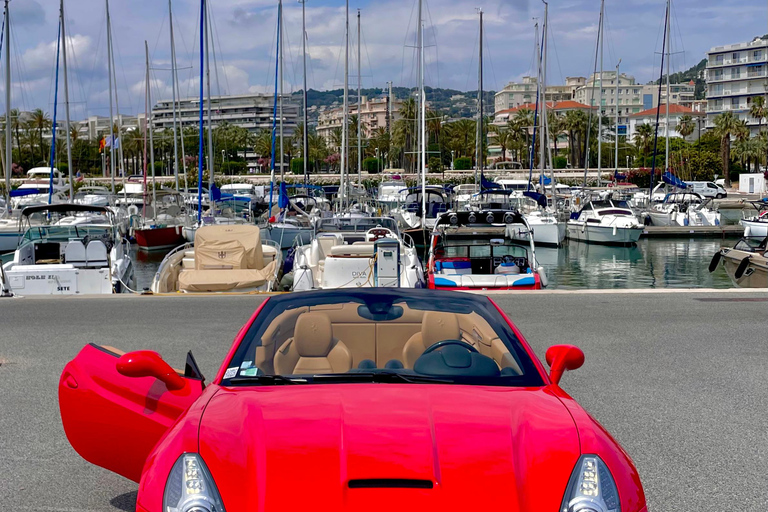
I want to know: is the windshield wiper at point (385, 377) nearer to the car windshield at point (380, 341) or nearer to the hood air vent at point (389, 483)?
the car windshield at point (380, 341)

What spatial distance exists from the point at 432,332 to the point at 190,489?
218 centimetres

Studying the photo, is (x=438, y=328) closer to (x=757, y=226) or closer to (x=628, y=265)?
(x=628, y=265)

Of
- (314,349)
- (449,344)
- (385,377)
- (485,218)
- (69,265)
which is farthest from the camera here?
(485,218)

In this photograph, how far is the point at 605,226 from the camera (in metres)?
38.3

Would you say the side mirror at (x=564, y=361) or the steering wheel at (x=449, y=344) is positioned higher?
the steering wheel at (x=449, y=344)

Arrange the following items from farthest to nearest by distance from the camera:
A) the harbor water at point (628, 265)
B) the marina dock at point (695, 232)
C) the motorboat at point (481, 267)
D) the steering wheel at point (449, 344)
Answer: the marina dock at point (695, 232) → the harbor water at point (628, 265) → the motorboat at point (481, 267) → the steering wheel at point (449, 344)

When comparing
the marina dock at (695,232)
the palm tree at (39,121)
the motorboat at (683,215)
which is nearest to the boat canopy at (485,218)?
the marina dock at (695,232)

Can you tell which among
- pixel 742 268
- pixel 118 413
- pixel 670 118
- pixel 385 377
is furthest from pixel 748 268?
pixel 670 118

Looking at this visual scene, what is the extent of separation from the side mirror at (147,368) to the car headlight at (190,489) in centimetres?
100

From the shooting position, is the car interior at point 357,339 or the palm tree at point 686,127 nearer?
the car interior at point 357,339

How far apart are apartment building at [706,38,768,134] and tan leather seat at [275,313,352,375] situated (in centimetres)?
12434

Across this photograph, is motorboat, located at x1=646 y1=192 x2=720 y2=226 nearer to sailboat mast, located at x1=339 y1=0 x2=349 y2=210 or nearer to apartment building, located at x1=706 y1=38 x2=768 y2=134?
sailboat mast, located at x1=339 y1=0 x2=349 y2=210

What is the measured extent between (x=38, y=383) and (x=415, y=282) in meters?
11.1

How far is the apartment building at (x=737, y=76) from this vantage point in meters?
120
